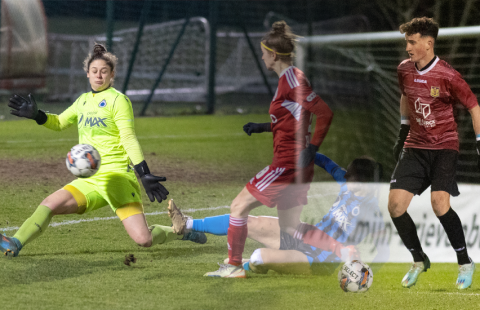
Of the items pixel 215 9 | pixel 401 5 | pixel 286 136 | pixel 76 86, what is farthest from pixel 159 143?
pixel 76 86

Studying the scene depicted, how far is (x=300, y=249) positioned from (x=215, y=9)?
33.1 ft

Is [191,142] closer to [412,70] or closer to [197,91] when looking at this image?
[197,91]

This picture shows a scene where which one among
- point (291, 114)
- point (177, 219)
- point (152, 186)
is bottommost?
point (177, 219)

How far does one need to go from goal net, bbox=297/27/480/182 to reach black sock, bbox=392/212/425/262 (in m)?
2.04

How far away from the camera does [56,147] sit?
10.0m

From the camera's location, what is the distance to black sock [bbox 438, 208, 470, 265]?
4426 millimetres

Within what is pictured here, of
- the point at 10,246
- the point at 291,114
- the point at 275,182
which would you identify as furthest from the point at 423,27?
the point at 10,246

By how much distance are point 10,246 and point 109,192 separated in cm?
74

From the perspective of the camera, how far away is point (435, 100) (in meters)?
4.37

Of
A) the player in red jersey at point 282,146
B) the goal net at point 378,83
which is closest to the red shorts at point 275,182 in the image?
the player in red jersey at point 282,146

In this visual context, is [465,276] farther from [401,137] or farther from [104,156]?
[104,156]

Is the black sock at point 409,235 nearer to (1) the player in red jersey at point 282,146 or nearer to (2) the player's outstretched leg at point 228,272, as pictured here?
(1) the player in red jersey at point 282,146

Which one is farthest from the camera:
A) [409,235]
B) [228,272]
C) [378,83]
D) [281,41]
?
[378,83]

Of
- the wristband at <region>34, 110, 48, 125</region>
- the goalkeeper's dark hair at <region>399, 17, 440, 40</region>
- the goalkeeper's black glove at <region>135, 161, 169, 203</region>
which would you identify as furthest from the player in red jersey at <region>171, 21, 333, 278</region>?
the wristband at <region>34, 110, 48, 125</region>
